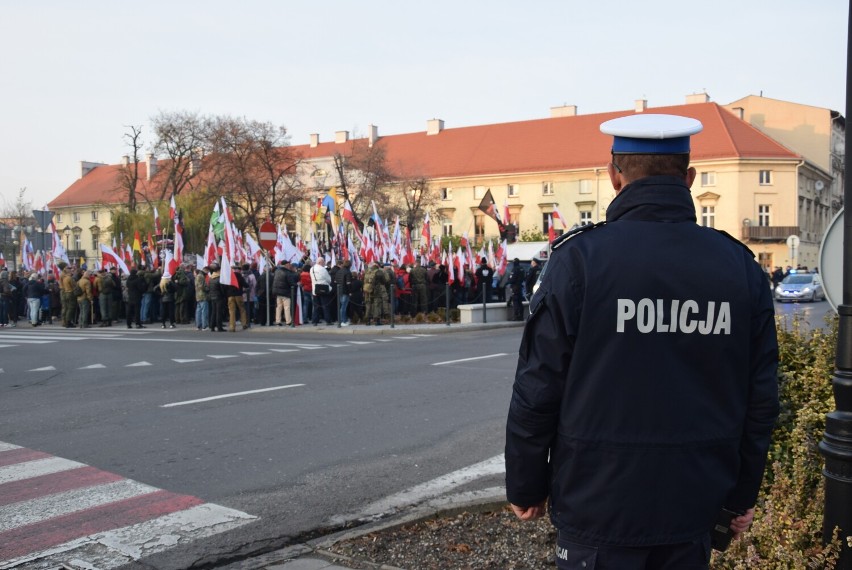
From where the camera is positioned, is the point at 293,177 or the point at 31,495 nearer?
the point at 31,495

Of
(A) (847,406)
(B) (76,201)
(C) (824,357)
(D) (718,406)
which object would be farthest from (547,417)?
(B) (76,201)

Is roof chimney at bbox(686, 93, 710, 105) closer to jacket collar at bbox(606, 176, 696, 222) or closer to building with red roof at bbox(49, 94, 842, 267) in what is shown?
building with red roof at bbox(49, 94, 842, 267)

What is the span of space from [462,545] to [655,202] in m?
2.91

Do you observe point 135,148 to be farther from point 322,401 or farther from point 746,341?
point 746,341

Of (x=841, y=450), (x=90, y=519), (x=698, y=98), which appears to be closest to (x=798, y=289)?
(x=90, y=519)

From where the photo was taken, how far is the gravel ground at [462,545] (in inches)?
175

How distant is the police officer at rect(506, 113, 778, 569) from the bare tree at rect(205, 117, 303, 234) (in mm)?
49277

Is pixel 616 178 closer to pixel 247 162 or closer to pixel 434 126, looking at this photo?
pixel 247 162

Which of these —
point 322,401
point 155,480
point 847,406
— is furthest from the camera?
point 322,401

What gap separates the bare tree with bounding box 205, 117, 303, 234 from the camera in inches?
1989

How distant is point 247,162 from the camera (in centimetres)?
5106

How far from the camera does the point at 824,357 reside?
173 inches

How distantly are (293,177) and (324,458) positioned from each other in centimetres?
5082

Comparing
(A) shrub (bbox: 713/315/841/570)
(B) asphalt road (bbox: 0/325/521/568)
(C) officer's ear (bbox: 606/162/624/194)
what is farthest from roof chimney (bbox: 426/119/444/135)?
(C) officer's ear (bbox: 606/162/624/194)
